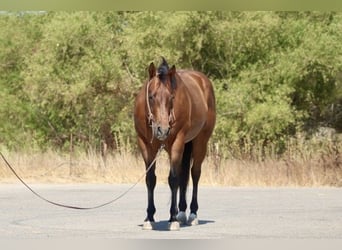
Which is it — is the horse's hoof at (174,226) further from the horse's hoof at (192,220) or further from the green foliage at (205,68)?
the green foliage at (205,68)

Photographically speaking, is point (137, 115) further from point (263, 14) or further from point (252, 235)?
point (263, 14)

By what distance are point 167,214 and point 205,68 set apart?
1540 cm

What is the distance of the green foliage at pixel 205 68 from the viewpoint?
28031 mm

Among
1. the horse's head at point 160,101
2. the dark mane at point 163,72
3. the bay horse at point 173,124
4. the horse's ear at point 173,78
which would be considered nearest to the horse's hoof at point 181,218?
the bay horse at point 173,124

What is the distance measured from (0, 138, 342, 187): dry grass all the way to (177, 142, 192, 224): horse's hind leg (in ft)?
28.0

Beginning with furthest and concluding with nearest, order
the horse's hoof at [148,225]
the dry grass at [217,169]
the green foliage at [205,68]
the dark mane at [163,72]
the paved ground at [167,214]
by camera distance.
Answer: the green foliage at [205,68] < the dry grass at [217,169] < the horse's hoof at [148,225] < the dark mane at [163,72] < the paved ground at [167,214]

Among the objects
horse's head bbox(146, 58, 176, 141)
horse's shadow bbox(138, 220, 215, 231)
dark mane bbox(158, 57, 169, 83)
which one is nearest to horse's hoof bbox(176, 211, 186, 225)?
horse's shadow bbox(138, 220, 215, 231)

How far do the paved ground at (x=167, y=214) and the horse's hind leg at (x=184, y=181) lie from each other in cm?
28

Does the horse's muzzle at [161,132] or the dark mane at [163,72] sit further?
the dark mane at [163,72]

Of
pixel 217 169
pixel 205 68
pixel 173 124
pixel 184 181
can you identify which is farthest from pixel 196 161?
pixel 205 68

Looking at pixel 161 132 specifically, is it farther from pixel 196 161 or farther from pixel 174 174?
pixel 196 161

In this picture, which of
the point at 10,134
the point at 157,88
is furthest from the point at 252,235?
the point at 10,134

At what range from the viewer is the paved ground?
1179 centimetres

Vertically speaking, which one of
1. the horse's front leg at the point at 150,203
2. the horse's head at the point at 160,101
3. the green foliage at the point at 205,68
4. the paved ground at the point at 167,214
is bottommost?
the paved ground at the point at 167,214
